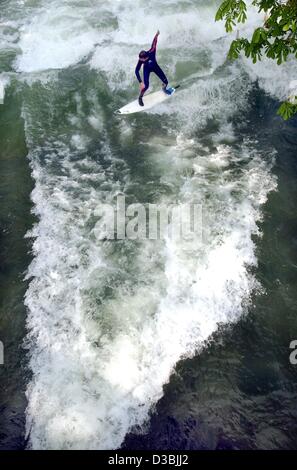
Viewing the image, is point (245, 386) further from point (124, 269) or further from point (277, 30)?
point (277, 30)

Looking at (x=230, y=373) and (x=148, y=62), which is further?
(x=148, y=62)

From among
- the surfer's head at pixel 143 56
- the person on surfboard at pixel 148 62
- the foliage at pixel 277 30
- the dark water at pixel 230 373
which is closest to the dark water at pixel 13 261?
the dark water at pixel 230 373

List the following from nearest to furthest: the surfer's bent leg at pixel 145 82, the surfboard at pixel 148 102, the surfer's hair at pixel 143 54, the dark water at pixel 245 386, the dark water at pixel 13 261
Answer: the dark water at pixel 245 386 < the dark water at pixel 13 261 < the surfer's hair at pixel 143 54 < the surfer's bent leg at pixel 145 82 < the surfboard at pixel 148 102

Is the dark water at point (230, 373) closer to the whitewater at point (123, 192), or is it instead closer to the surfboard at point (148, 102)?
the whitewater at point (123, 192)

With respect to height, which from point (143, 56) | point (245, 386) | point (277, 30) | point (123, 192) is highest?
point (277, 30)

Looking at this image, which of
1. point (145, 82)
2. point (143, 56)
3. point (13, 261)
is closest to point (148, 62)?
point (143, 56)

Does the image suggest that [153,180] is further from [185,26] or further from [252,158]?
[185,26]

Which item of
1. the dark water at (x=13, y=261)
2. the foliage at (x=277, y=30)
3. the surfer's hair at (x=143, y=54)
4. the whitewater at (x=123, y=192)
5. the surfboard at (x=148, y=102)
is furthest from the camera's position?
the surfboard at (x=148, y=102)
